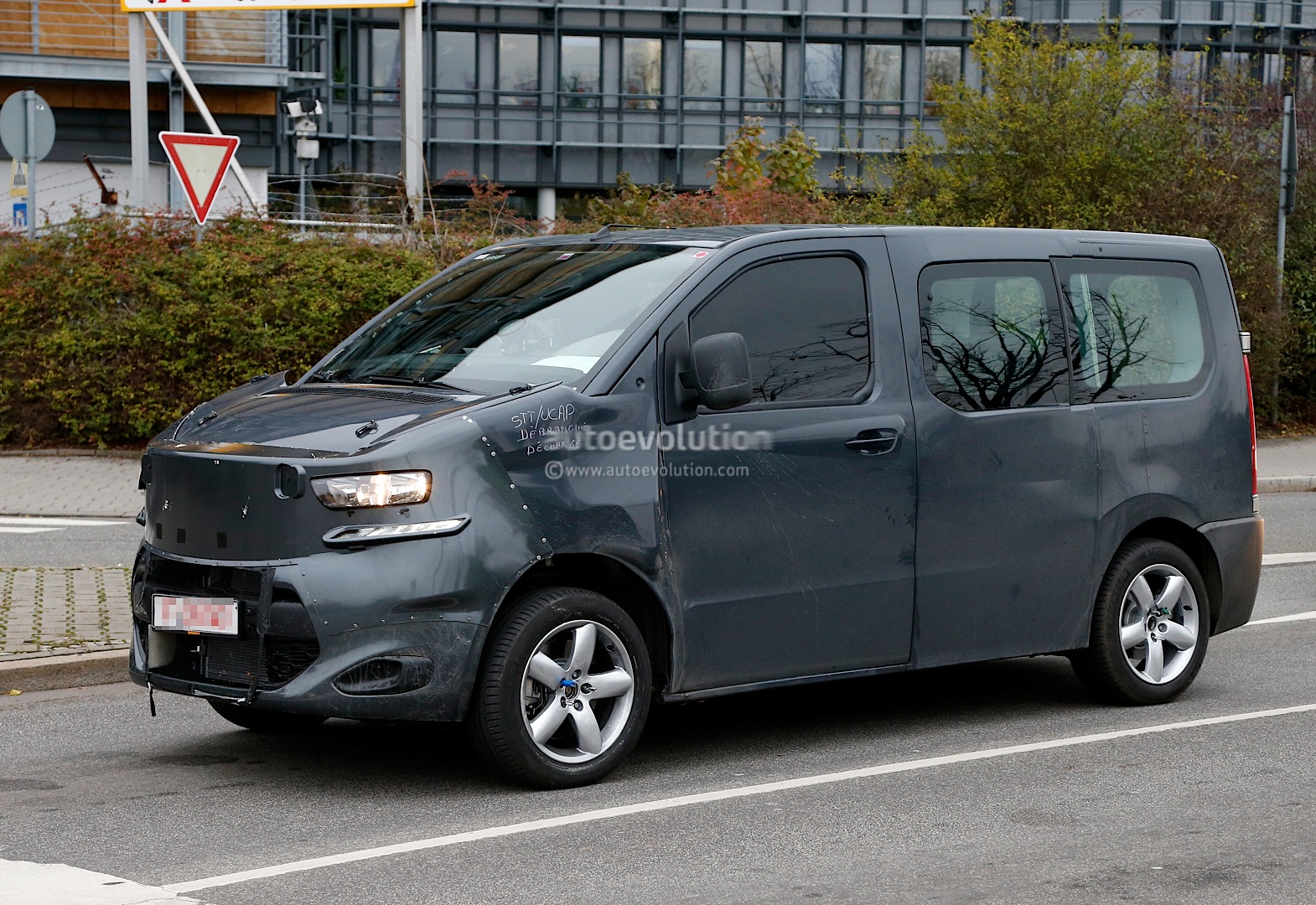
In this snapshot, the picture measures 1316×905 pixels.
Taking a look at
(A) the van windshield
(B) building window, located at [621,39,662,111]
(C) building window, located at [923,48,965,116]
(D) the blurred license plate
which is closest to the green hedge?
(A) the van windshield

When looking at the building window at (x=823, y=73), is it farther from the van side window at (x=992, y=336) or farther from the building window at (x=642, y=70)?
the van side window at (x=992, y=336)

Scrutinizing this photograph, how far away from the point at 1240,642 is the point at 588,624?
4792 millimetres

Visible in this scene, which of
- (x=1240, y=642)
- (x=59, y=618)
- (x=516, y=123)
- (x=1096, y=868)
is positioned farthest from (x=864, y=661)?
(x=516, y=123)

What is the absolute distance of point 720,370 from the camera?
238 inches

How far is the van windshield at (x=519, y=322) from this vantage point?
20.5 ft

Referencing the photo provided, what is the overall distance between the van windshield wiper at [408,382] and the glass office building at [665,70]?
127 feet

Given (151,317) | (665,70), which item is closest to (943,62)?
(665,70)

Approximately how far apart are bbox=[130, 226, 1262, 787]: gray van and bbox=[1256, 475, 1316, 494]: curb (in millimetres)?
10763

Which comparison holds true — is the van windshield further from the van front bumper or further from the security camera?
the security camera

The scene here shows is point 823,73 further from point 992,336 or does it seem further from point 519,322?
point 519,322

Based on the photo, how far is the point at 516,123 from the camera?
148 feet

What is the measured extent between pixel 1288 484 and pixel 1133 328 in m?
11.6

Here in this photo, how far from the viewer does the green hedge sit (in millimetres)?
17141

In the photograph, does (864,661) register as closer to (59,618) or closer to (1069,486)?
(1069,486)
